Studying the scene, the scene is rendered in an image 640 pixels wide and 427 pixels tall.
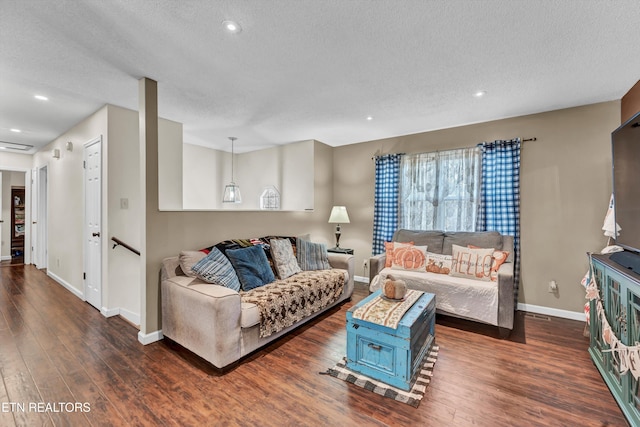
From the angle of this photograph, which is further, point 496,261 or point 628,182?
point 496,261

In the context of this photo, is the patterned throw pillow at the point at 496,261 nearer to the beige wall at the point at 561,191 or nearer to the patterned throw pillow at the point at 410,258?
the beige wall at the point at 561,191

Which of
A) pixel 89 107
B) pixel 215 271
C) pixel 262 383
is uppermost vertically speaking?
pixel 89 107

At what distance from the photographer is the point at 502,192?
343 centimetres

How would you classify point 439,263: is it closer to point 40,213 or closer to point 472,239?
point 472,239

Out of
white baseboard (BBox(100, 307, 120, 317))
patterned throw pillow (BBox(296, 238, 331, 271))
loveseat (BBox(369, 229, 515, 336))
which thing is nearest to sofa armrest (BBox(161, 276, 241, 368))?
white baseboard (BBox(100, 307, 120, 317))

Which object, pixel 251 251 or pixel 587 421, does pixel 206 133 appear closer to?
pixel 251 251

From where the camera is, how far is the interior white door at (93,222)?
10.3 feet

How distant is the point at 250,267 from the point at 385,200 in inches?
97.8

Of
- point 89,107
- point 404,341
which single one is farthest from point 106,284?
point 404,341

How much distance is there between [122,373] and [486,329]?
3.34m

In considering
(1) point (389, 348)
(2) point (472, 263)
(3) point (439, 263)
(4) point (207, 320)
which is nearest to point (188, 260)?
(4) point (207, 320)

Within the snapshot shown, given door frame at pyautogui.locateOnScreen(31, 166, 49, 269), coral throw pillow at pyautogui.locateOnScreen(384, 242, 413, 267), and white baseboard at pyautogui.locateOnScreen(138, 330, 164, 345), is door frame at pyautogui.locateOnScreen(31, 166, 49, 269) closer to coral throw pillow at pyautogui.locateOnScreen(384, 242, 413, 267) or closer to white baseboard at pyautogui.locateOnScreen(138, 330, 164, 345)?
white baseboard at pyautogui.locateOnScreen(138, 330, 164, 345)

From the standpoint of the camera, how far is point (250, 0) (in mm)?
1548

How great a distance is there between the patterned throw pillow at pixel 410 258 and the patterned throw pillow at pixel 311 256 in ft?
2.93
